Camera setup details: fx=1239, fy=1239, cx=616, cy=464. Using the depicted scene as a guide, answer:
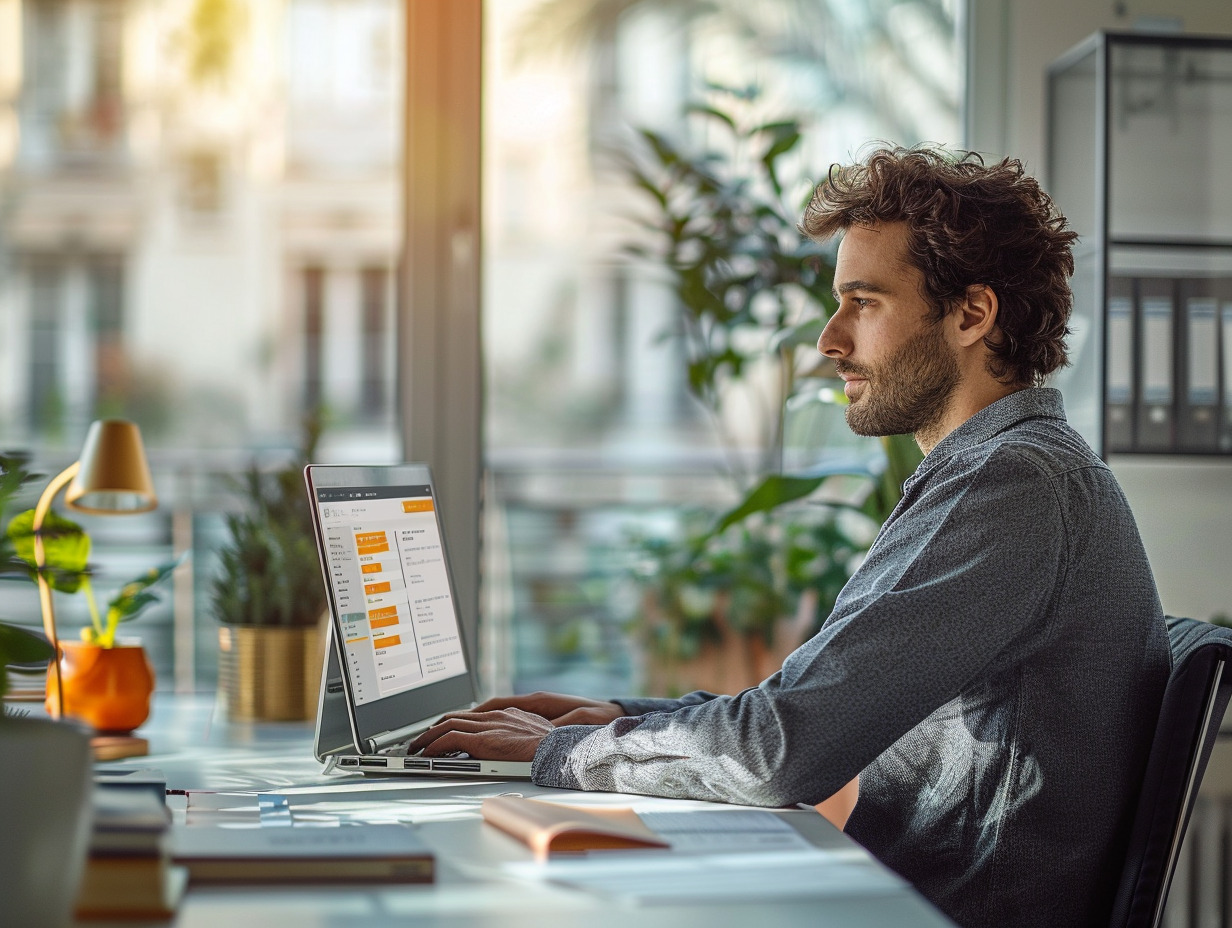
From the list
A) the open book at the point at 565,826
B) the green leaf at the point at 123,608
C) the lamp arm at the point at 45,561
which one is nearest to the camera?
the open book at the point at 565,826

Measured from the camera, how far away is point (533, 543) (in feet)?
8.96

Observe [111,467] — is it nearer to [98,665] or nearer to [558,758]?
[98,665]

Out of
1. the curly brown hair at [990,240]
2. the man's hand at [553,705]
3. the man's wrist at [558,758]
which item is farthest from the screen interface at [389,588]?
the curly brown hair at [990,240]

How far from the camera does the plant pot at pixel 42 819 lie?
83 centimetres

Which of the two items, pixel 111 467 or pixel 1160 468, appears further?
pixel 1160 468

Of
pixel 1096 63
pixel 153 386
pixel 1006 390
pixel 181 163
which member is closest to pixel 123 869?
pixel 1006 390

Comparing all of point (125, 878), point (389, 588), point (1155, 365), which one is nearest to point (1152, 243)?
point (1155, 365)

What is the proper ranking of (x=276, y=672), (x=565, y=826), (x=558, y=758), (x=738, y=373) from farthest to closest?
(x=738, y=373), (x=276, y=672), (x=558, y=758), (x=565, y=826)

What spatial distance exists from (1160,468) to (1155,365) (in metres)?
0.32

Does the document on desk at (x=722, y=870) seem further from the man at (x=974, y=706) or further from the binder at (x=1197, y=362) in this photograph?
the binder at (x=1197, y=362)

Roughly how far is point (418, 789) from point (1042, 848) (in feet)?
2.29

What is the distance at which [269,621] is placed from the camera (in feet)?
7.24

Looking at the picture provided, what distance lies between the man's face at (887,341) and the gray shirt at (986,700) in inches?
8.3

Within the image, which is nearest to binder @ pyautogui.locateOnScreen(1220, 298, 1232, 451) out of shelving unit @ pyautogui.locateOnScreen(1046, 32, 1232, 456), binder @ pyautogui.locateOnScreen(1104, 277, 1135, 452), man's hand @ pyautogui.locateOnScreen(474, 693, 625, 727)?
shelving unit @ pyautogui.locateOnScreen(1046, 32, 1232, 456)
